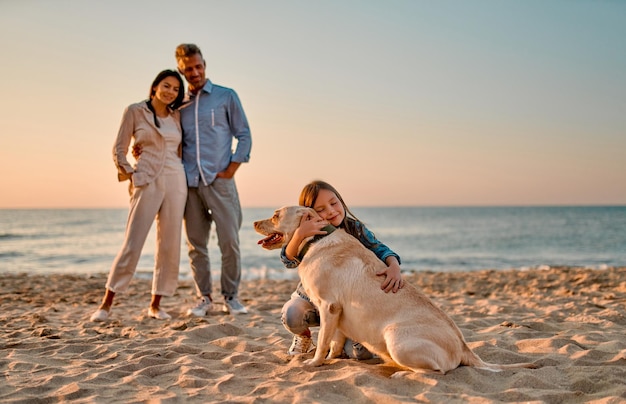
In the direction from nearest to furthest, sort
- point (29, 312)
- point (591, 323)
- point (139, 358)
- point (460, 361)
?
point (460, 361) < point (139, 358) < point (591, 323) < point (29, 312)

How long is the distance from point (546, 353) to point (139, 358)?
318 centimetres

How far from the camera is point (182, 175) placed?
594cm

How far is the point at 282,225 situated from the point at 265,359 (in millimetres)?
1071

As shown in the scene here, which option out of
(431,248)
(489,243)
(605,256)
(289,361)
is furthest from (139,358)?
(489,243)

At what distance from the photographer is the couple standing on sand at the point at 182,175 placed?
5789 millimetres

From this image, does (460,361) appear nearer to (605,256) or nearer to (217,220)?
(217,220)

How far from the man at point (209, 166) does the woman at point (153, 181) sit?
20 cm

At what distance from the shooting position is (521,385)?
128 inches

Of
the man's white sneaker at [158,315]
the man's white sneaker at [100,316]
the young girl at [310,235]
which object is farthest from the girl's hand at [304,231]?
the man's white sneaker at [100,316]

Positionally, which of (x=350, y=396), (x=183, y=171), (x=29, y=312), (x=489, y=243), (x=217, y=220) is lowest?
(x=489, y=243)

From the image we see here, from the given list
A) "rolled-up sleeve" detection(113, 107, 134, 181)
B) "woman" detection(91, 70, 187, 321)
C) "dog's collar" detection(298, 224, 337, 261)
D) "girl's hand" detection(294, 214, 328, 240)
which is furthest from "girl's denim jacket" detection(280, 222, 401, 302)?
"rolled-up sleeve" detection(113, 107, 134, 181)

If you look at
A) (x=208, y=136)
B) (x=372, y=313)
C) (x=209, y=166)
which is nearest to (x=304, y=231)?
(x=372, y=313)

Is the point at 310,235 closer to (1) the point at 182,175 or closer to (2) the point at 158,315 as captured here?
(1) the point at 182,175

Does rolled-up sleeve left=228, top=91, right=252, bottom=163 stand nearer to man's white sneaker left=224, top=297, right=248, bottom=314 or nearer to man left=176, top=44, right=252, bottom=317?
man left=176, top=44, right=252, bottom=317
